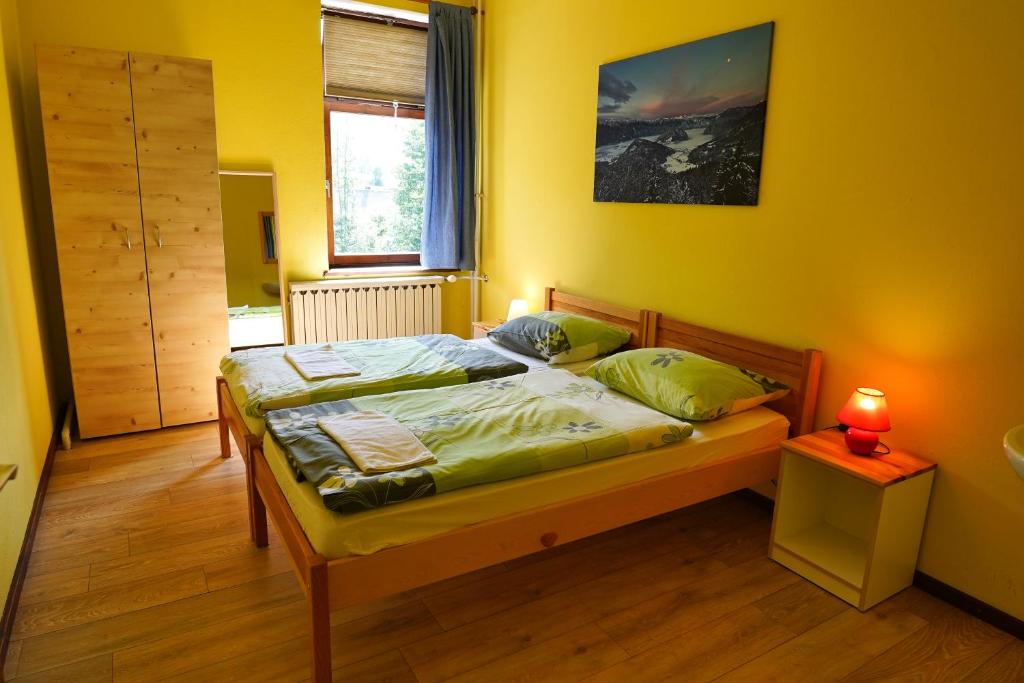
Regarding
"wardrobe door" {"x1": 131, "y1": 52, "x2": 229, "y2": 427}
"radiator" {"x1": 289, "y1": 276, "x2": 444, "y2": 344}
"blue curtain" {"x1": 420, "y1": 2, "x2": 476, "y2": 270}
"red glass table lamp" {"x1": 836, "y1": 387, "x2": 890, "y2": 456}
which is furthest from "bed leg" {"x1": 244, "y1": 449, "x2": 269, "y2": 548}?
"blue curtain" {"x1": 420, "y1": 2, "x2": 476, "y2": 270}

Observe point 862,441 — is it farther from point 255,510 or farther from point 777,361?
point 255,510

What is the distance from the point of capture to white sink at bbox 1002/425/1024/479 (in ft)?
5.21

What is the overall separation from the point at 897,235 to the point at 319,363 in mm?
2462

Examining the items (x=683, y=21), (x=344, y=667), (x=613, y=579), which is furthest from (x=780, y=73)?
(x=344, y=667)

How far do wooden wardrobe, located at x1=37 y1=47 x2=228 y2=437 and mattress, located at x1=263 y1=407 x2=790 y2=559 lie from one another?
5.38 feet

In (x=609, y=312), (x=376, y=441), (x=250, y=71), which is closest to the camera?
(x=376, y=441)

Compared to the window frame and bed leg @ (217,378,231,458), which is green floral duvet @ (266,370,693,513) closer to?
bed leg @ (217,378,231,458)

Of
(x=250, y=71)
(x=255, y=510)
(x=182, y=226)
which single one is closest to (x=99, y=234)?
(x=182, y=226)

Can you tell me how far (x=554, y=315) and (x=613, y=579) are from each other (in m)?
1.54

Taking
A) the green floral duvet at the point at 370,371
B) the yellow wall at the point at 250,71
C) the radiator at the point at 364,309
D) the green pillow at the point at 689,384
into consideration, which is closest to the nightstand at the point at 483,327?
the radiator at the point at 364,309

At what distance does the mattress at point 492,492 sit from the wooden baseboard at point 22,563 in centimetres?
87

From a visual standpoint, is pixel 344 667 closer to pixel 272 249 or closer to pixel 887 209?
pixel 887 209

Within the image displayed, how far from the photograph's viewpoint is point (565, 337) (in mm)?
3436

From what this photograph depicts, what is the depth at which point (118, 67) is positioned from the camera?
11.0 ft
